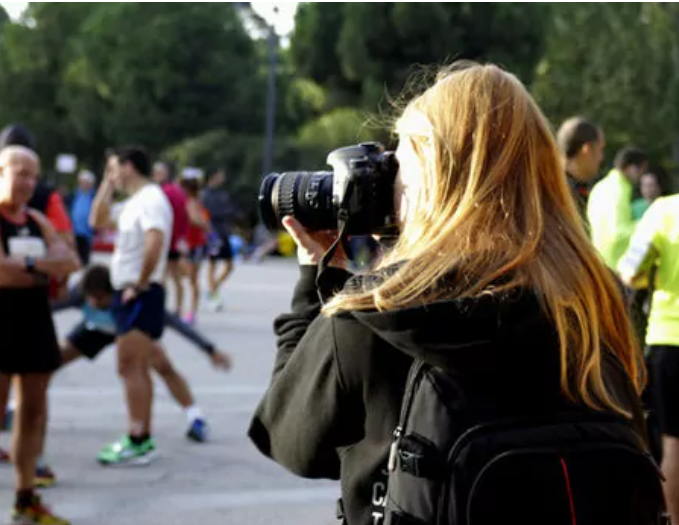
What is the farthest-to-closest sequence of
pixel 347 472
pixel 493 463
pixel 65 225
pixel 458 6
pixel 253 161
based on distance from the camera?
pixel 253 161, pixel 458 6, pixel 65 225, pixel 347 472, pixel 493 463

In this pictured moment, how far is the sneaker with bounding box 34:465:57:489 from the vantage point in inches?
251

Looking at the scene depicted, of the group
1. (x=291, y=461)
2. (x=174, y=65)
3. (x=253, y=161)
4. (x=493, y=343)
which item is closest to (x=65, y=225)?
(x=291, y=461)

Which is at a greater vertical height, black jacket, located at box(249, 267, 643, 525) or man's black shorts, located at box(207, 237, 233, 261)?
black jacket, located at box(249, 267, 643, 525)

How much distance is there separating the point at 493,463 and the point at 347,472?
35cm

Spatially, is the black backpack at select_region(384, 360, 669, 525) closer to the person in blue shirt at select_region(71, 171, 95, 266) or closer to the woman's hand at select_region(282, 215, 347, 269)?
the woman's hand at select_region(282, 215, 347, 269)

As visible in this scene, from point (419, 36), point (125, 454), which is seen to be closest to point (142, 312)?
point (125, 454)

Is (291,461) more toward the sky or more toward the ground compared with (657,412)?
more toward the sky

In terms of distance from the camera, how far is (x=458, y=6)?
37.9 m

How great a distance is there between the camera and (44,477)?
643cm

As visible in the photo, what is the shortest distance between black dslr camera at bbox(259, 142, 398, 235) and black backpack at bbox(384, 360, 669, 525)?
0.37 m

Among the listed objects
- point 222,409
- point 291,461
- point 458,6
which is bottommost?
point 222,409

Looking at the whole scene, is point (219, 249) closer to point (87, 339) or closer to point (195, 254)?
point (195, 254)

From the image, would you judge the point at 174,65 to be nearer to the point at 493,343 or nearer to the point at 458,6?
the point at 458,6

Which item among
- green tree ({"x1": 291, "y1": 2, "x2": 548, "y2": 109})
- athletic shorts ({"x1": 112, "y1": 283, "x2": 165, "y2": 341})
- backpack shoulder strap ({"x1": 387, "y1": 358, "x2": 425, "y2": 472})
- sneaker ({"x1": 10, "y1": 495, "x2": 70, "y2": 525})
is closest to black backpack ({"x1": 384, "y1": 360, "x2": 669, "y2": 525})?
backpack shoulder strap ({"x1": 387, "y1": 358, "x2": 425, "y2": 472})
